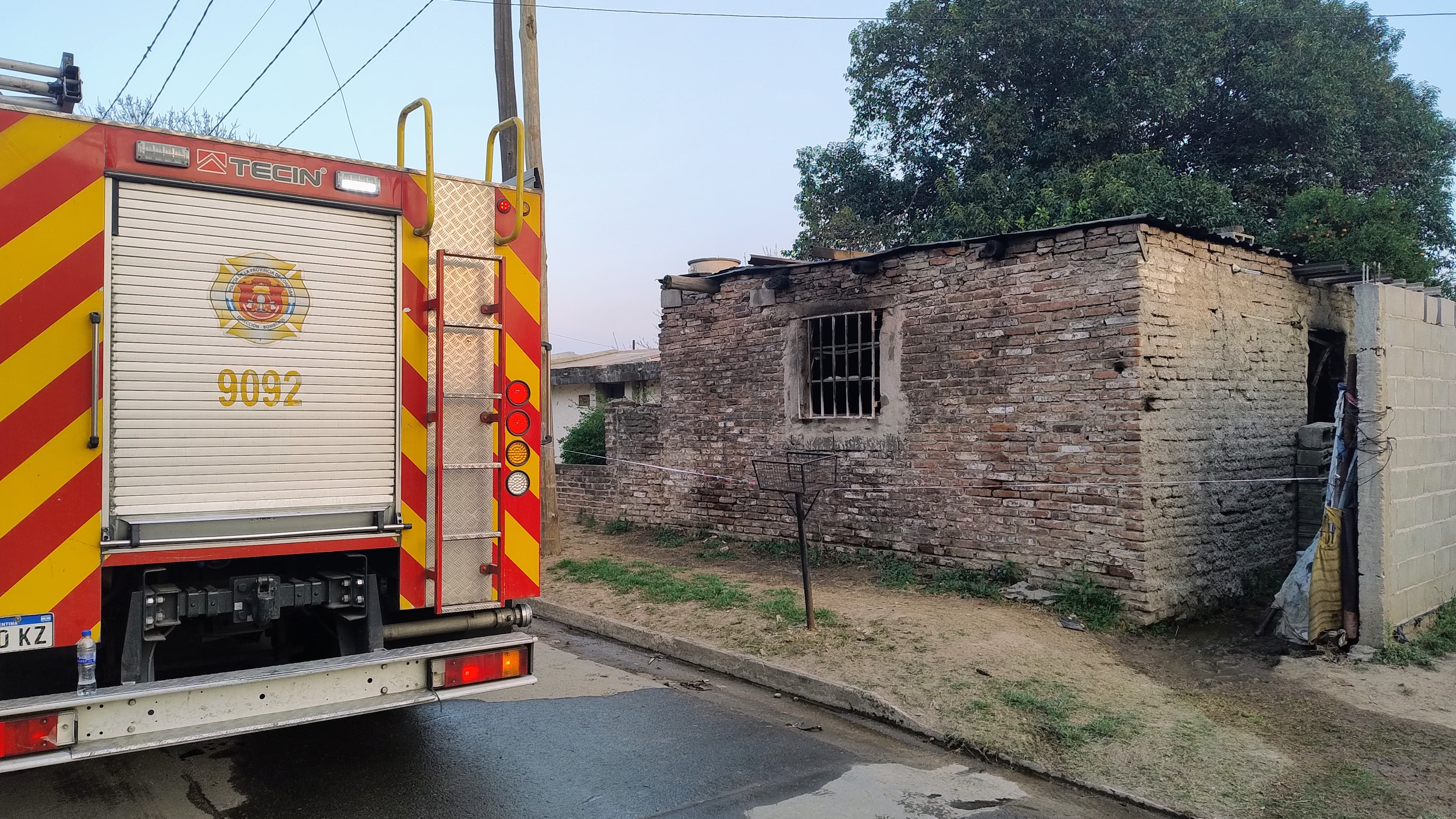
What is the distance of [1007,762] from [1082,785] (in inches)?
16.6

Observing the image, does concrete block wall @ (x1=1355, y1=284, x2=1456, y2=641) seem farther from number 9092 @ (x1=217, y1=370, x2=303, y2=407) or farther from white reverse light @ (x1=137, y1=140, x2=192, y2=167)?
white reverse light @ (x1=137, y1=140, x2=192, y2=167)

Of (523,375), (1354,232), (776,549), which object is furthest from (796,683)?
(1354,232)

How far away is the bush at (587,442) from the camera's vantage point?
14.6 metres

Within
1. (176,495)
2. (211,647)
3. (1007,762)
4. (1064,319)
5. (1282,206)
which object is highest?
(1282,206)

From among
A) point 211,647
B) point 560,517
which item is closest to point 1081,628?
point 211,647

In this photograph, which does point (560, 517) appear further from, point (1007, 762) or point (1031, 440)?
point (1007, 762)

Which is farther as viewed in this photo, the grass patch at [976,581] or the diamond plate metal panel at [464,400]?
the grass patch at [976,581]

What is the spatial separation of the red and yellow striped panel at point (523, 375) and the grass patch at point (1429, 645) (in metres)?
5.77

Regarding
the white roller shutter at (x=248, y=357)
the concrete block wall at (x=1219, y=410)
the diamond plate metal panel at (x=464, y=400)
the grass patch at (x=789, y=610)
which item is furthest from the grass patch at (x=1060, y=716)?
the white roller shutter at (x=248, y=357)

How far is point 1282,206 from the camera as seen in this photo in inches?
699

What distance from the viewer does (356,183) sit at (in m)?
4.45

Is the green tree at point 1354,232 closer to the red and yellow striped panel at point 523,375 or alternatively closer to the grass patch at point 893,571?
the grass patch at point 893,571

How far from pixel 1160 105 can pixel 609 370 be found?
11.0 metres

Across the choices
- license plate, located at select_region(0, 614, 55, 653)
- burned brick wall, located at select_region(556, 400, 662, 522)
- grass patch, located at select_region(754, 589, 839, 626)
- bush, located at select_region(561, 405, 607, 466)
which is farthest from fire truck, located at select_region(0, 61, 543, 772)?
bush, located at select_region(561, 405, 607, 466)
